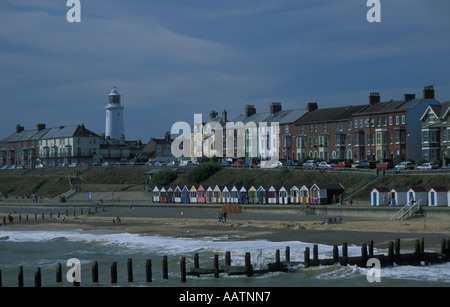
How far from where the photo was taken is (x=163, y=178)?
91188 mm

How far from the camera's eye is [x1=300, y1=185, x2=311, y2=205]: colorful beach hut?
65.8 m

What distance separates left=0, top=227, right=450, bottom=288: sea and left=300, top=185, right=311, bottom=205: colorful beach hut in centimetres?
2125

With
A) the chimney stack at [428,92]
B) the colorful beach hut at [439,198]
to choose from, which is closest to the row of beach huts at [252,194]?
the colorful beach hut at [439,198]

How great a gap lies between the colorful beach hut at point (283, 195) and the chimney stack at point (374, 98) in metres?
33.7

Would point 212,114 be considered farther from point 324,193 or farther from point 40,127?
point 324,193

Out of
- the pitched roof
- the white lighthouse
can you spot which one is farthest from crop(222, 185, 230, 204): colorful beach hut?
the white lighthouse

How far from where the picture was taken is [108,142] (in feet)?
479

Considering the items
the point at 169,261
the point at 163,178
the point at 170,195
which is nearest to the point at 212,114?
the point at 163,178

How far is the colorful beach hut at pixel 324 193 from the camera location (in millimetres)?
64250
